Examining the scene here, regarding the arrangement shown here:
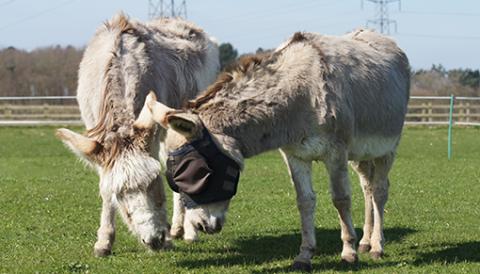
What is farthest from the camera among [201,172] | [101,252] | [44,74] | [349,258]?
[44,74]

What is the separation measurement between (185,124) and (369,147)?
2554mm

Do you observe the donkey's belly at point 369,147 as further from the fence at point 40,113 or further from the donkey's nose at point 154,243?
the fence at point 40,113

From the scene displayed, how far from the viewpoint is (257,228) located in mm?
10125

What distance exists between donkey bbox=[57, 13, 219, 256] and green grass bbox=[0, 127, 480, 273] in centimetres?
55

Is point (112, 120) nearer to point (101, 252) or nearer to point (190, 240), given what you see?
point (101, 252)

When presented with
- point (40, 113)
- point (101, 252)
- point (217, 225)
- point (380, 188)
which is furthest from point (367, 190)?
point (40, 113)

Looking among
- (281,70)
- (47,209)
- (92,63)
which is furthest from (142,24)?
(47,209)

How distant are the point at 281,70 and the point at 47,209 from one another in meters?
5.85

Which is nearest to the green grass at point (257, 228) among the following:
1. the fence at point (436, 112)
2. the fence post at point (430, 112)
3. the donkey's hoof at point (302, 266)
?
the donkey's hoof at point (302, 266)

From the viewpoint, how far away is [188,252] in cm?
831

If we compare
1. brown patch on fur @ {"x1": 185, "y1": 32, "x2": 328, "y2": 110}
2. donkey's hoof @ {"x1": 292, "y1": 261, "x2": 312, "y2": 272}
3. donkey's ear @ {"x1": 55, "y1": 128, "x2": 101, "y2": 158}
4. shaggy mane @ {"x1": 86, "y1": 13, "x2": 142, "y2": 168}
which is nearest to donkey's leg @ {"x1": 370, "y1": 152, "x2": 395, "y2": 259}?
donkey's hoof @ {"x1": 292, "y1": 261, "x2": 312, "y2": 272}

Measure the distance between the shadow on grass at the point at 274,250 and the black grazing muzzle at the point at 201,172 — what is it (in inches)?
44.5

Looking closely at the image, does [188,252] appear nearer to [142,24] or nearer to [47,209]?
[142,24]

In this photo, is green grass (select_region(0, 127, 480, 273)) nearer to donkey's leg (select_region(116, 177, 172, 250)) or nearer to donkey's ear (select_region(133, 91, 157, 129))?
donkey's leg (select_region(116, 177, 172, 250))
